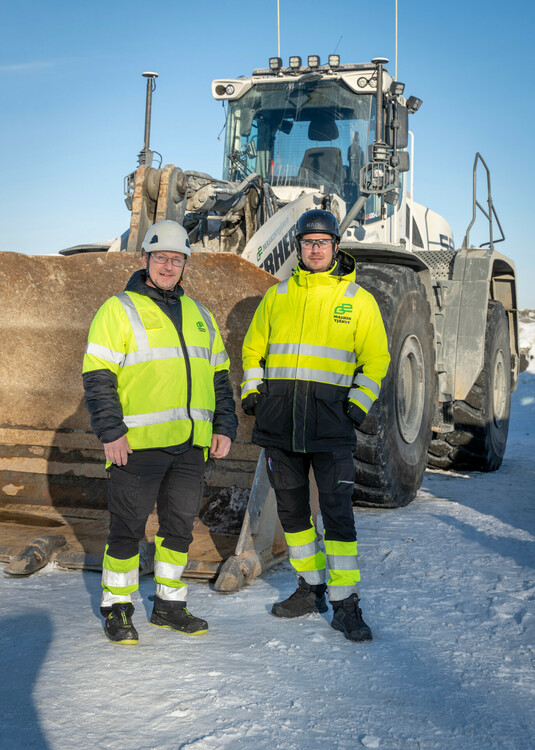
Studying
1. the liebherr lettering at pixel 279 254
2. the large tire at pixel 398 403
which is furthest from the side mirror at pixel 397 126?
the liebherr lettering at pixel 279 254

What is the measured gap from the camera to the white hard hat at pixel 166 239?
319cm

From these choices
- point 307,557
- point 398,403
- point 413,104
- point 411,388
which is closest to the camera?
point 307,557

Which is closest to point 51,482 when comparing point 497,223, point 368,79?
point 368,79

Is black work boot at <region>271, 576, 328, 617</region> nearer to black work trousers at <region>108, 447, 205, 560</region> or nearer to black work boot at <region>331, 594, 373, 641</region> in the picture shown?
black work boot at <region>331, 594, 373, 641</region>

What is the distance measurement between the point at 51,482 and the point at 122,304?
1891 mm

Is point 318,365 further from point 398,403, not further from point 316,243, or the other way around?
point 398,403

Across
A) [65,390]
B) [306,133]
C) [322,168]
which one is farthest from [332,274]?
[306,133]

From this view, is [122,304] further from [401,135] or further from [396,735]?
[401,135]

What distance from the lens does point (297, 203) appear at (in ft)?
16.3

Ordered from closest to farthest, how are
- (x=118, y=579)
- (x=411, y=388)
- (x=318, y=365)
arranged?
(x=118, y=579) → (x=318, y=365) → (x=411, y=388)

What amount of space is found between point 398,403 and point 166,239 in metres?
2.44

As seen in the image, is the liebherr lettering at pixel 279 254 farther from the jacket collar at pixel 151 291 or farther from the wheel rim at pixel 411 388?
the jacket collar at pixel 151 291

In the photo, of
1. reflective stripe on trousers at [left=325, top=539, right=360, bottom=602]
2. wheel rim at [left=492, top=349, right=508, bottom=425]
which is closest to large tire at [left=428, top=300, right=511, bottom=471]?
wheel rim at [left=492, top=349, right=508, bottom=425]

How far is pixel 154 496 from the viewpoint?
3170mm
